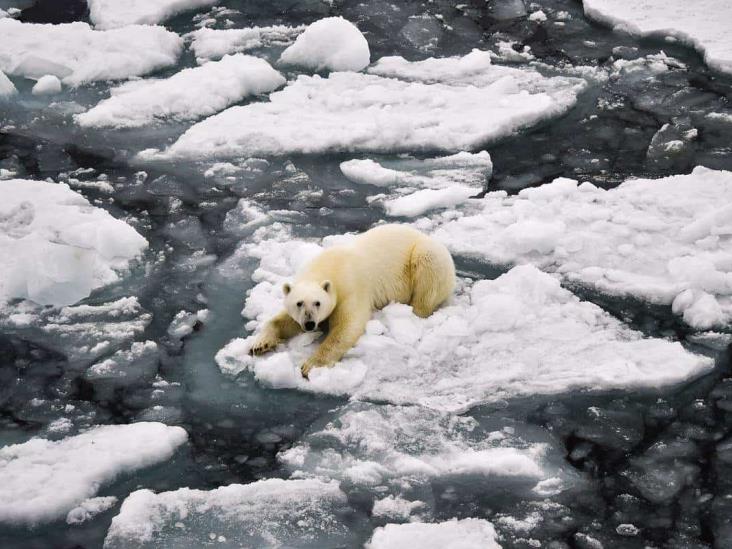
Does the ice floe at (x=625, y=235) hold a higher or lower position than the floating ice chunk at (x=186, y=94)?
higher

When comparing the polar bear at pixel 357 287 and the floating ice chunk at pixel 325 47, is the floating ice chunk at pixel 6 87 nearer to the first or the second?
the floating ice chunk at pixel 325 47

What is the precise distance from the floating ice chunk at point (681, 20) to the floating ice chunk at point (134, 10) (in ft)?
16.2

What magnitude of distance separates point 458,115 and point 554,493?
4.58 metres

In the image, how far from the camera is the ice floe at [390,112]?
7.42 metres

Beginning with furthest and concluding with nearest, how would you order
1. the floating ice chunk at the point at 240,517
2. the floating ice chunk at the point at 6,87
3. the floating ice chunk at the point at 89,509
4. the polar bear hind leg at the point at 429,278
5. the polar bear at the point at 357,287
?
the floating ice chunk at the point at 6,87 → the polar bear hind leg at the point at 429,278 → the polar bear at the point at 357,287 → the floating ice chunk at the point at 89,509 → the floating ice chunk at the point at 240,517

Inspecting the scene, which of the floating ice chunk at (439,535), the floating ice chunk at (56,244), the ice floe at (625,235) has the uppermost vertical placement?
the ice floe at (625,235)

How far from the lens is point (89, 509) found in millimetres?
3920

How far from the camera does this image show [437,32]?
32.9ft

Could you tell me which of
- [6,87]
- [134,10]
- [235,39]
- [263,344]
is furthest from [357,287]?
[134,10]

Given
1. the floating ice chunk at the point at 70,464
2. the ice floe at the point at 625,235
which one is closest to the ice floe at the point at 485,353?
the ice floe at the point at 625,235

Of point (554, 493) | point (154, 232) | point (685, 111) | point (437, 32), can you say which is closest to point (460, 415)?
point (554, 493)

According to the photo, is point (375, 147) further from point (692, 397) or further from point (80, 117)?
point (692, 397)

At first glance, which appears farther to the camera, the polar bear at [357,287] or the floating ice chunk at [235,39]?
the floating ice chunk at [235,39]

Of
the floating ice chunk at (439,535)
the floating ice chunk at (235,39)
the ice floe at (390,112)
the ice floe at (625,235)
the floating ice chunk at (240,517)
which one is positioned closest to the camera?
the floating ice chunk at (439,535)
